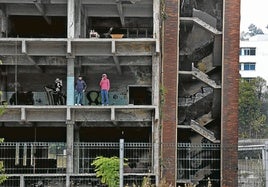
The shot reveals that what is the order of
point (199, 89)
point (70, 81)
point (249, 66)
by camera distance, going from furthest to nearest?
point (249, 66)
point (199, 89)
point (70, 81)

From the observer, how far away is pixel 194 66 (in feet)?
98.3

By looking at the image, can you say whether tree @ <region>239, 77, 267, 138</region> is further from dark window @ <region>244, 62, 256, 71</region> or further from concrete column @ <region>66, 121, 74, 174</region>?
concrete column @ <region>66, 121, 74, 174</region>

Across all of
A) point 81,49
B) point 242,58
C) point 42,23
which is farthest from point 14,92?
point 242,58

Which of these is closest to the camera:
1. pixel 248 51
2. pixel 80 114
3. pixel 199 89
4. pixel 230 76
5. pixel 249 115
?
pixel 80 114

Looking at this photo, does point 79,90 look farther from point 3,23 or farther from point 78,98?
point 3,23

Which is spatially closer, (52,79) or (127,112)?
(127,112)

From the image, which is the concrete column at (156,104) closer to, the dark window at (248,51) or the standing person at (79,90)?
the standing person at (79,90)

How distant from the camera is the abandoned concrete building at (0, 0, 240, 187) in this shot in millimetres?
22641

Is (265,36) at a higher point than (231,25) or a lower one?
higher

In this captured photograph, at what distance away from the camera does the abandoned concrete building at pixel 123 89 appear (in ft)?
74.3

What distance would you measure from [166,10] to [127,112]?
6153 millimetres

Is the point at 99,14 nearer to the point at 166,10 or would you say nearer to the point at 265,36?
the point at 166,10

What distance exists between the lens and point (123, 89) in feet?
87.7

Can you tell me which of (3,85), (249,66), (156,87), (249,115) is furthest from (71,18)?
(249,66)
